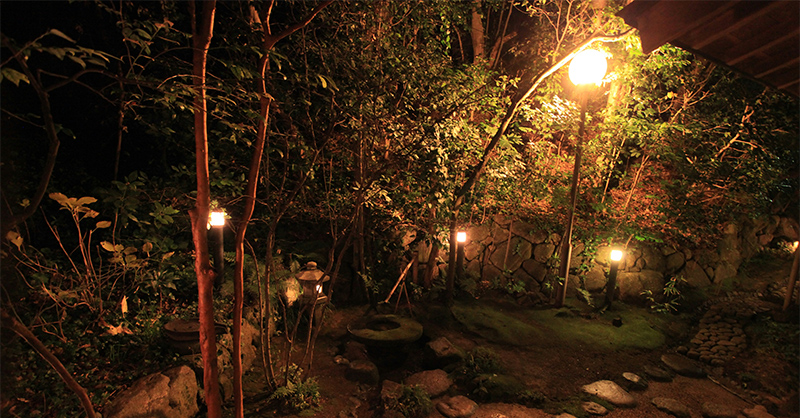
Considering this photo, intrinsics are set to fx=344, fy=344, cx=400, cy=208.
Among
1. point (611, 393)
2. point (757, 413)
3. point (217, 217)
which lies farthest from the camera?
point (611, 393)

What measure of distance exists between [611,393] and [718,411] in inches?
53.5

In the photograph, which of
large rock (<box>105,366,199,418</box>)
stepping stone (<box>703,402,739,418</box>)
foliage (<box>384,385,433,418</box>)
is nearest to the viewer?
large rock (<box>105,366,199,418</box>)

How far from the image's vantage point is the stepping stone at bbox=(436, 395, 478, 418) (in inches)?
183

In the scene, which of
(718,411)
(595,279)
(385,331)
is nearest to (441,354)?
(385,331)

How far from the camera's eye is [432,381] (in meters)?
5.36

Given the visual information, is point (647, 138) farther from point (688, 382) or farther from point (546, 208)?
point (688, 382)

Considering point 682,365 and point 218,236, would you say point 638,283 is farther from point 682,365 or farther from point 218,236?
point 218,236

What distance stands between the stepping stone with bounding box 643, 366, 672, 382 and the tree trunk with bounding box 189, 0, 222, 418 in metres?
6.66

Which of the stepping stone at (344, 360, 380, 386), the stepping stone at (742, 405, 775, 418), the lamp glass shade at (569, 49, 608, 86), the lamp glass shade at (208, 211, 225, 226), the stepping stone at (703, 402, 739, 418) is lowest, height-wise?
the stepping stone at (344, 360, 380, 386)

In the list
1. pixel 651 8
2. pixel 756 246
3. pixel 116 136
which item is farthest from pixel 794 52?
pixel 756 246

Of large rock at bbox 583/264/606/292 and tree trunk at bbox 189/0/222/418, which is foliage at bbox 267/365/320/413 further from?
large rock at bbox 583/264/606/292

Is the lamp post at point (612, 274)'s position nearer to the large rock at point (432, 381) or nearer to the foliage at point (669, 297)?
the foliage at point (669, 297)

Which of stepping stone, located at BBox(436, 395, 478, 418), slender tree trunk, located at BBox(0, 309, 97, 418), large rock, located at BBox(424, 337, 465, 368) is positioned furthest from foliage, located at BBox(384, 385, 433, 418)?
slender tree trunk, located at BBox(0, 309, 97, 418)

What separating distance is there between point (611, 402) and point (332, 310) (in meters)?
5.28
